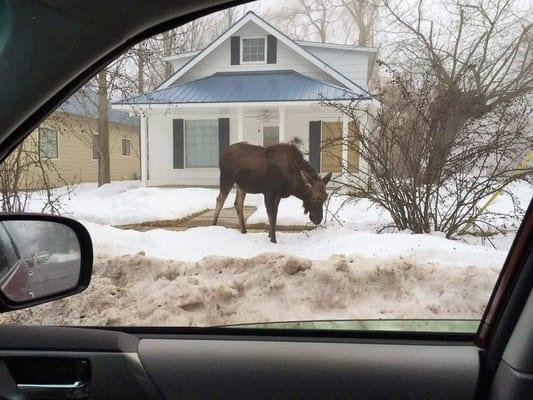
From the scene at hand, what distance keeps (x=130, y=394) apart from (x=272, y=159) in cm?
303

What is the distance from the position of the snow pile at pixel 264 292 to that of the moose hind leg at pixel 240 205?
0.80m

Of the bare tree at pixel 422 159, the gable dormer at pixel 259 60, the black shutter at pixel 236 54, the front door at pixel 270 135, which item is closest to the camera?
the gable dormer at pixel 259 60

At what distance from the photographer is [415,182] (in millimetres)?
4836

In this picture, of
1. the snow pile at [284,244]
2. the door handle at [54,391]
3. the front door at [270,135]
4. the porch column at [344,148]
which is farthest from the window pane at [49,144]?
the porch column at [344,148]

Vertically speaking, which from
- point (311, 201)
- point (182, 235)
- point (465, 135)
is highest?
point (465, 135)

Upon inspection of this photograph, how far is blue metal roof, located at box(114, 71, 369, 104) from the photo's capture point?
4.12m

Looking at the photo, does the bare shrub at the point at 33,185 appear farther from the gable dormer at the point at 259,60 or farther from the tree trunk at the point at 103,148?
the gable dormer at the point at 259,60

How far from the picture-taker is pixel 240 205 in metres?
4.52

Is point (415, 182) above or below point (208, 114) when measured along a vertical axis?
below

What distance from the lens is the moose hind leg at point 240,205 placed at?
14.6ft

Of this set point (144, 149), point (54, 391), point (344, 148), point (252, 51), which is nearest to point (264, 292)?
point (54, 391)

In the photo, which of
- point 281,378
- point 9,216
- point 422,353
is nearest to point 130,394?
point 281,378

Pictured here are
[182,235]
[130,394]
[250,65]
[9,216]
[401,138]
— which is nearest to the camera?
[9,216]

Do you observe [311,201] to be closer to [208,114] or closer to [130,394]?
[208,114]
